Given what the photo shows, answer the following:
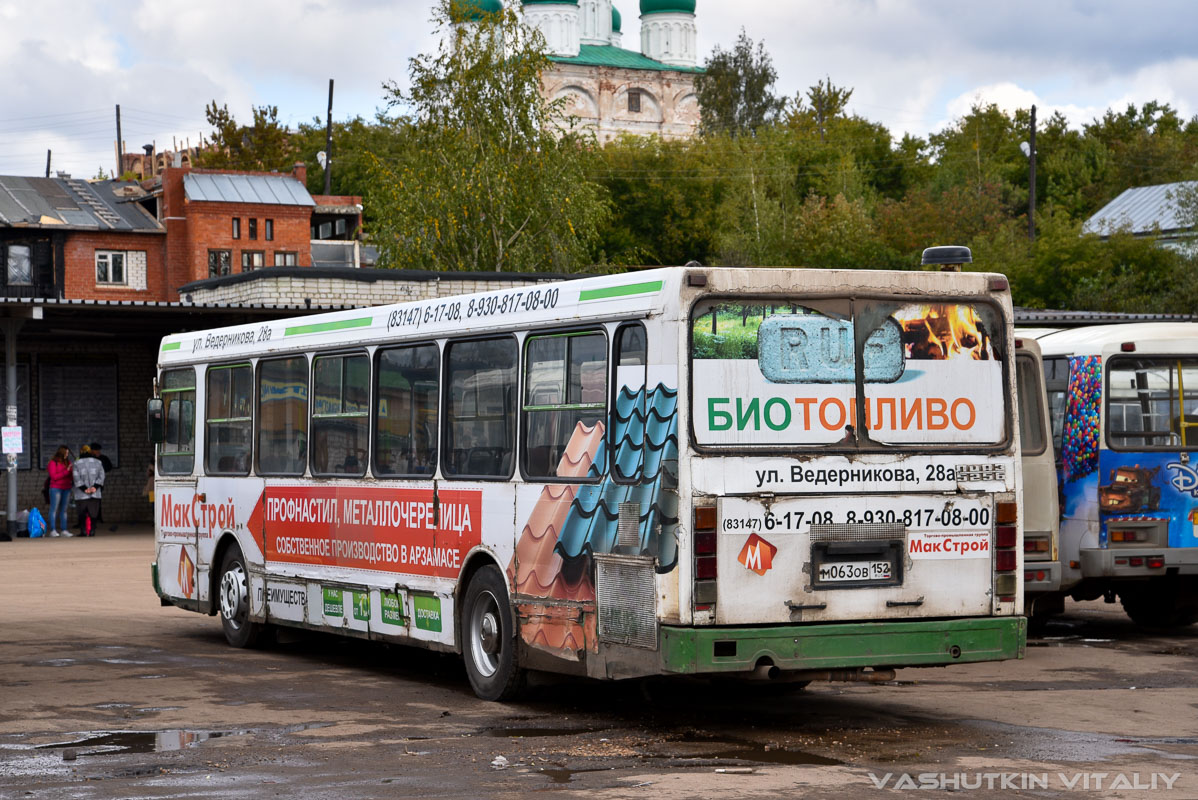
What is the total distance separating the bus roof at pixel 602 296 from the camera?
9547 mm

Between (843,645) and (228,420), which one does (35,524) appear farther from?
(843,645)

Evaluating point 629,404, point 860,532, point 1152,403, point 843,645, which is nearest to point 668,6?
point 1152,403

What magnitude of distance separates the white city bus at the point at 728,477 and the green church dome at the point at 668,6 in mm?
112060

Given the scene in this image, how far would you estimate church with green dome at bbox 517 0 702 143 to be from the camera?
114875 millimetres

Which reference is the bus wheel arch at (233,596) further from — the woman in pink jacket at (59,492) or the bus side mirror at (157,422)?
the woman in pink jacket at (59,492)

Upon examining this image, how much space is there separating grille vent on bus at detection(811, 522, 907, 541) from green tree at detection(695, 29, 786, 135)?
96604 mm

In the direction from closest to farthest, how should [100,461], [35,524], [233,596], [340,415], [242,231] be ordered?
1. [340,415]
2. [233,596]
3. [35,524]
4. [100,461]
5. [242,231]

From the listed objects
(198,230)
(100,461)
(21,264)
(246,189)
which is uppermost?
(246,189)

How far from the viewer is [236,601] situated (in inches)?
588

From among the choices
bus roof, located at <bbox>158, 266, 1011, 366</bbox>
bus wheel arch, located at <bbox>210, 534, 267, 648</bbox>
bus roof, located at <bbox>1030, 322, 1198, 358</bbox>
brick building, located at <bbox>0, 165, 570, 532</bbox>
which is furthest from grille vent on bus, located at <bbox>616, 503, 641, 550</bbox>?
brick building, located at <bbox>0, 165, 570, 532</bbox>

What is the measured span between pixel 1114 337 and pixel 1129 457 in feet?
3.47

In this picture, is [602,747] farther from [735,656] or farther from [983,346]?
[983,346]

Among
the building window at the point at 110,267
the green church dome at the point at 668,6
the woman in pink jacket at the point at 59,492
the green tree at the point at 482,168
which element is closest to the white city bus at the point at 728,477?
the woman in pink jacket at the point at 59,492

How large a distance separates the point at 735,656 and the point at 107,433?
29538mm
